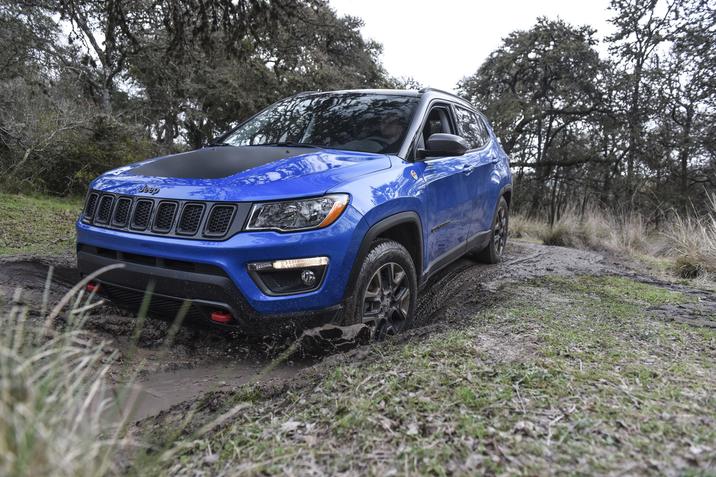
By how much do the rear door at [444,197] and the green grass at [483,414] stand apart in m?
1.11

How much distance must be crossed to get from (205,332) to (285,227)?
1.19 metres

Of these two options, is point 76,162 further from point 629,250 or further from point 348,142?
point 629,250

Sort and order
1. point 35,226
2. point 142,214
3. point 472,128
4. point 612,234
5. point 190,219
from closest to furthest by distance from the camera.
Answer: point 190,219, point 142,214, point 472,128, point 35,226, point 612,234

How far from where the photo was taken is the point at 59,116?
1111 cm

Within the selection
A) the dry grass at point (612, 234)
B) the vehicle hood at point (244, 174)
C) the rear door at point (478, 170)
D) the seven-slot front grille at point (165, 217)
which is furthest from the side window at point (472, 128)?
the dry grass at point (612, 234)

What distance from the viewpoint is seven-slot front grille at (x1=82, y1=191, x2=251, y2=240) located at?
2.69 meters

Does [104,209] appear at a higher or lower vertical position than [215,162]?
lower

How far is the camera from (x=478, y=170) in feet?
16.0

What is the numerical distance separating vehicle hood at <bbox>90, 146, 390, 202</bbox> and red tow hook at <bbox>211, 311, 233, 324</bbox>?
62 centimetres

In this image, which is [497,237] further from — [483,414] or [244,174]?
[483,414]

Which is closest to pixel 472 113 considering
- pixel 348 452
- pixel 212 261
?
pixel 212 261

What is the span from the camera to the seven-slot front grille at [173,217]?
2689 mm

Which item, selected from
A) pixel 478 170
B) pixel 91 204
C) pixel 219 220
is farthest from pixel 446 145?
pixel 91 204

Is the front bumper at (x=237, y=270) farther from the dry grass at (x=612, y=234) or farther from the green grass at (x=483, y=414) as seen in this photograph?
the dry grass at (x=612, y=234)
